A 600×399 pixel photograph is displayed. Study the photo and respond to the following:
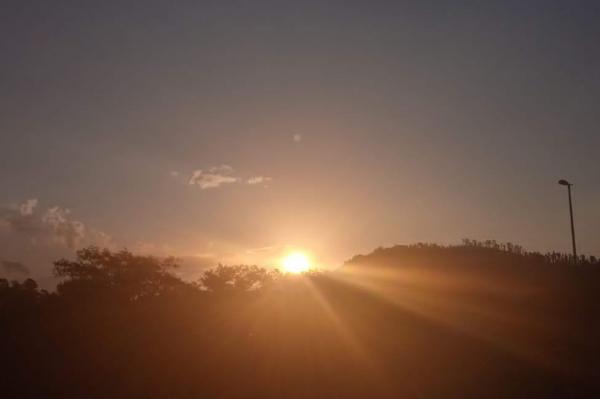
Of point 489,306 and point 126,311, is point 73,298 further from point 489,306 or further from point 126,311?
A: point 489,306

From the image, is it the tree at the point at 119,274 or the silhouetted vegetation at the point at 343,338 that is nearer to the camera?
the silhouetted vegetation at the point at 343,338

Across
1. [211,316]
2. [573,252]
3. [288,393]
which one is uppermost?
[573,252]

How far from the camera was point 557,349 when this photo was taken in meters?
21.3

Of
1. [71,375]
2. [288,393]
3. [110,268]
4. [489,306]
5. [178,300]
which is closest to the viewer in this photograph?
[288,393]

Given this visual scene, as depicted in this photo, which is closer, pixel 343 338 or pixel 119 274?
pixel 343 338

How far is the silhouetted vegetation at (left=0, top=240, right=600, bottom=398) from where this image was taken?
19.9 meters

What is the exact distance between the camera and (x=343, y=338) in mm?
24188

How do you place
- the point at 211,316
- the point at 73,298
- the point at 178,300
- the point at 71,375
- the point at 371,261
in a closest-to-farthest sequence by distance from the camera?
1. the point at 71,375
2. the point at 211,316
3. the point at 178,300
4. the point at 73,298
5. the point at 371,261

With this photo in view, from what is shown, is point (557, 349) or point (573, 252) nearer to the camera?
point (557, 349)

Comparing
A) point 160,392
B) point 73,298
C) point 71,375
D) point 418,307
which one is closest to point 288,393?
point 160,392

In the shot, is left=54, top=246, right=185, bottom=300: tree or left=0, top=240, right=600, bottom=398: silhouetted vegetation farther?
left=54, top=246, right=185, bottom=300: tree

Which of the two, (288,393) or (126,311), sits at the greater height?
(126,311)

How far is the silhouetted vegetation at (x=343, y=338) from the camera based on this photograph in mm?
19938

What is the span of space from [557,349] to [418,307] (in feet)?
25.3
